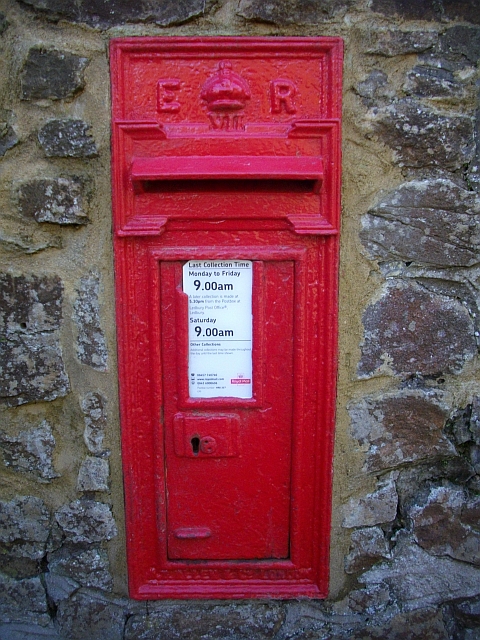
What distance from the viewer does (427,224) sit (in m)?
1.40

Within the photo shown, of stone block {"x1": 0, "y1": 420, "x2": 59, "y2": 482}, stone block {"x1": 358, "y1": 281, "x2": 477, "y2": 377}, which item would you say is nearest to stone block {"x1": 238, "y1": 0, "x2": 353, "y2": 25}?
stone block {"x1": 358, "y1": 281, "x2": 477, "y2": 377}

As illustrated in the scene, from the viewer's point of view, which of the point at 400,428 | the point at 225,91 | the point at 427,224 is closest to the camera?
the point at 225,91

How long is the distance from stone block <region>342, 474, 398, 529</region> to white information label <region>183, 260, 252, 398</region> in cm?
48

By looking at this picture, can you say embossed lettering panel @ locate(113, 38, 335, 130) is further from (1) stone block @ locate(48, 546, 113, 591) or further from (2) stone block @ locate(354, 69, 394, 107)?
(1) stone block @ locate(48, 546, 113, 591)

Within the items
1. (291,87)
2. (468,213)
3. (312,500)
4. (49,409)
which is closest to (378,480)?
(312,500)

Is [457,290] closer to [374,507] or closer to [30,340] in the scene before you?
[374,507]

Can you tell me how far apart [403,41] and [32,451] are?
4.99 ft

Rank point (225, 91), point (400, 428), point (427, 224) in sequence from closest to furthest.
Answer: point (225, 91), point (427, 224), point (400, 428)

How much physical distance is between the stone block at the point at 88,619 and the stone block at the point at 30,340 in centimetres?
65

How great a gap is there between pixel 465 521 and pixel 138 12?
1698 millimetres

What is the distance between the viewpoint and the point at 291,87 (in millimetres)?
1319

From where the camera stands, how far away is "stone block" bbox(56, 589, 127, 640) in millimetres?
1581

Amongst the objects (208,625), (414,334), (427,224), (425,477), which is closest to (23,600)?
(208,625)

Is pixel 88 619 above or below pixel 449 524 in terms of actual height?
below
